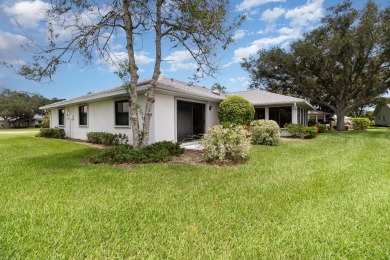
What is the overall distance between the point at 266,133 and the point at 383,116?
151 feet

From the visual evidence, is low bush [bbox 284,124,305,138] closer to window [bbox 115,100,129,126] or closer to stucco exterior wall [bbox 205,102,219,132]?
stucco exterior wall [bbox 205,102,219,132]

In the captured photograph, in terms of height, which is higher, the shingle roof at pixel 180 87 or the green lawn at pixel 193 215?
the shingle roof at pixel 180 87

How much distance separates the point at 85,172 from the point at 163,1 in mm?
6734

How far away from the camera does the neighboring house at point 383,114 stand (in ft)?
136

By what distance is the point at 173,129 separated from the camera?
11.5 m

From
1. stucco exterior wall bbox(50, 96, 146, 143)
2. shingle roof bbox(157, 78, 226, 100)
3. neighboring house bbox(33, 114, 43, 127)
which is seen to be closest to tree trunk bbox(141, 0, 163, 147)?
shingle roof bbox(157, 78, 226, 100)

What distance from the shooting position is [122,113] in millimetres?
11812

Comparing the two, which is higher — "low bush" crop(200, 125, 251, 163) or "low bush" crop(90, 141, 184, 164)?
"low bush" crop(200, 125, 251, 163)

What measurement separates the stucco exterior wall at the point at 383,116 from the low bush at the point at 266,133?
4352cm

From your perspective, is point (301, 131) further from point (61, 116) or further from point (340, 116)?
point (61, 116)

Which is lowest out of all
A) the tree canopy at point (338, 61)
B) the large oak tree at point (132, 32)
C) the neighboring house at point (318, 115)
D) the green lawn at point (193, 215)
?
the green lawn at point (193, 215)

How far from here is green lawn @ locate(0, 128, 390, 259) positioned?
252 centimetres

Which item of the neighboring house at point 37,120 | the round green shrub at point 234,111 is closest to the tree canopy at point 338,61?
the round green shrub at point 234,111

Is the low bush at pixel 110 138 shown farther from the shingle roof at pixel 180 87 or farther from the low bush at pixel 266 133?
the low bush at pixel 266 133
